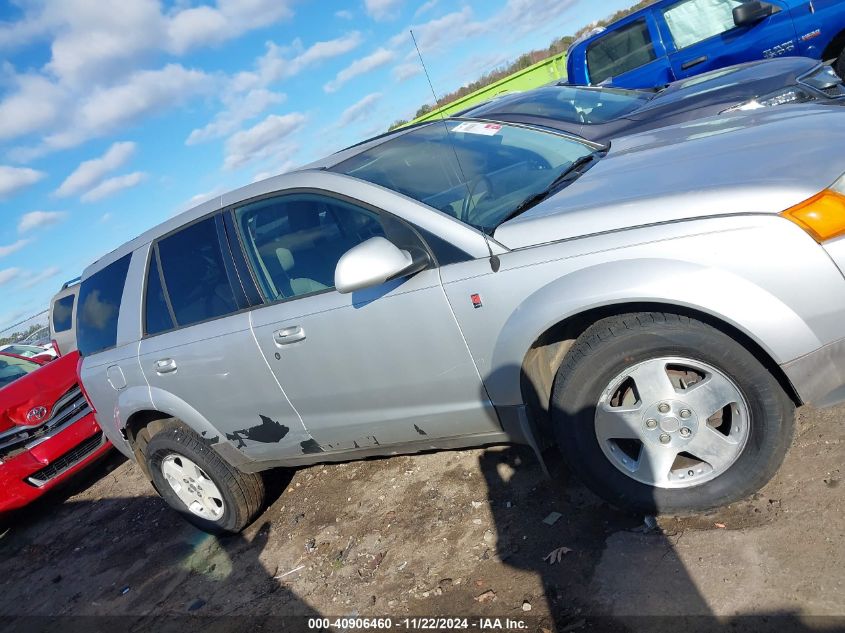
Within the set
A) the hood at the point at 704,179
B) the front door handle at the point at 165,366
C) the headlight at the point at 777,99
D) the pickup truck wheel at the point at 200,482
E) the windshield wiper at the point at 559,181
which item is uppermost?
the windshield wiper at the point at 559,181

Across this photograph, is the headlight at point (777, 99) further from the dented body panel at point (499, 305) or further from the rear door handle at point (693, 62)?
the rear door handle at point (693, 62)

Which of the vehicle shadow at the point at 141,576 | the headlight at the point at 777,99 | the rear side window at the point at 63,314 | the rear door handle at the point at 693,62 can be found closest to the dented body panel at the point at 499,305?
the vehicle shadow at the point at 141,576

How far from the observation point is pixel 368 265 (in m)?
2.58

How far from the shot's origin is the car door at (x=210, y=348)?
349cm

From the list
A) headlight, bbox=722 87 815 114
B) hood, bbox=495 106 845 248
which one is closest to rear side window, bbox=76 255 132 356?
hood, bbox=495 106 845 248

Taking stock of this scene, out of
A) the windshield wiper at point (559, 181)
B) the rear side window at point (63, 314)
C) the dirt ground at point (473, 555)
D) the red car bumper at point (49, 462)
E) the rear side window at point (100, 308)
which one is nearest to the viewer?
the dirt ground at point (473, 555)

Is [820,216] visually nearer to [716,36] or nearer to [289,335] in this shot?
[289,335]

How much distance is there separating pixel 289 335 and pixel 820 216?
2.26 metres

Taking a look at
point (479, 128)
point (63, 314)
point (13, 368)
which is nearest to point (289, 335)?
point (479, 128)

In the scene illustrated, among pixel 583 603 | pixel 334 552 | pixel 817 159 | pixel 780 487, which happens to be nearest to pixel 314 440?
pixel 334 552

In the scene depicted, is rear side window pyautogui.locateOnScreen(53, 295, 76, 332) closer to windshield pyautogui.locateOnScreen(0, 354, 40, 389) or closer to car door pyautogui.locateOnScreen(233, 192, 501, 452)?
windshield pyautogui.locateOnScreen(0, 354, 40, 389)

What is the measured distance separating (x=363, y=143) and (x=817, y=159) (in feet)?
7.61

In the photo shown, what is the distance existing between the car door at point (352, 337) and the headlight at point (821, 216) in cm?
131

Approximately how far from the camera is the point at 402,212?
2.91 metres
